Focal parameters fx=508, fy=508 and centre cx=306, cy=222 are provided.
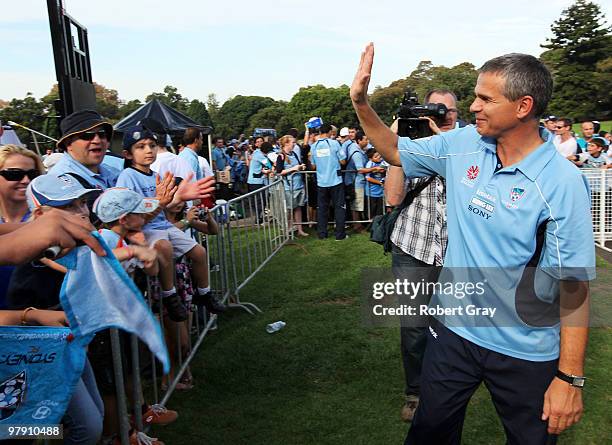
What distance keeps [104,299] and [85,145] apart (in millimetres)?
2512

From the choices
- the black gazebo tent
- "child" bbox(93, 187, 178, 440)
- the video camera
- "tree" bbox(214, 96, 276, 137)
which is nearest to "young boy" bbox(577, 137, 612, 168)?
the video camera

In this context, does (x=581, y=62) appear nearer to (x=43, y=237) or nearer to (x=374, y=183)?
(x=374, y=183)


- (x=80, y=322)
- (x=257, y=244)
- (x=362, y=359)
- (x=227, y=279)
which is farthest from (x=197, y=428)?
(x=257, y=244)

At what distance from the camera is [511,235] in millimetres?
2098

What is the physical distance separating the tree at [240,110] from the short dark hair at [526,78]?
86996 mm

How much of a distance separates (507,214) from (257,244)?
20.2 feet

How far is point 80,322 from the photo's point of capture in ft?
6.31

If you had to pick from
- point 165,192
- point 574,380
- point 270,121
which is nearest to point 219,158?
point 165,192

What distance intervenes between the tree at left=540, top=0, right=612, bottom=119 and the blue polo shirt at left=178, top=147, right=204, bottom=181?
4981 centimetres

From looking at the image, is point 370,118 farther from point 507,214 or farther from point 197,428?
point 197,428

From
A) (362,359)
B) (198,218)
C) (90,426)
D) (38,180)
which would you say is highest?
(38,180)

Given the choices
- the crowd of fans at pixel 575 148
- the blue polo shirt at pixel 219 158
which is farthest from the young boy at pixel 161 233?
the blue polo shirt at pixel 219 158

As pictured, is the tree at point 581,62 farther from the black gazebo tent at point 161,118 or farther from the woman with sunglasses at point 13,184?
the woman with sunglasses at point 13,184

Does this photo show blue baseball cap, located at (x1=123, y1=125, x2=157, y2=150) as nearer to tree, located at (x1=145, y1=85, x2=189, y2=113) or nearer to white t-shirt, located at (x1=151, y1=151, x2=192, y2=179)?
white t-shirt, located at (x1=151, y1=151, x2=192, y2=179)
